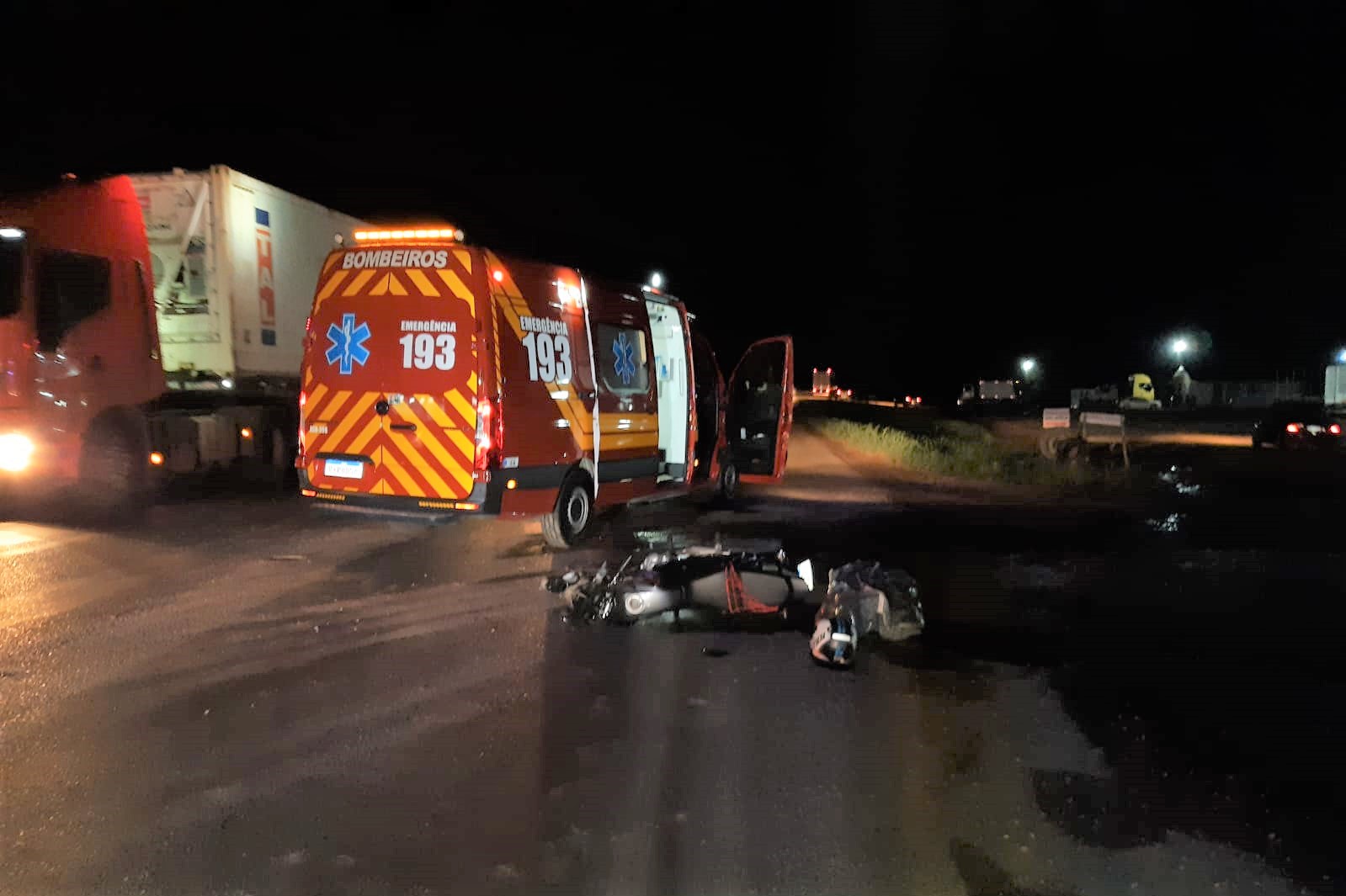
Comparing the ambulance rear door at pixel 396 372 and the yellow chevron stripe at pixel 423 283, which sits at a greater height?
the yellow chevron stripe at pixel 423 283

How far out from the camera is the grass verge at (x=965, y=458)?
15.0m

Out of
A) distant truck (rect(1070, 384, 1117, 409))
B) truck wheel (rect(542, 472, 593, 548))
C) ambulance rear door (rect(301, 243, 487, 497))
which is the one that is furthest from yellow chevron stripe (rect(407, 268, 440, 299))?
distant truck (rect(1070, 384, 1117, 409))

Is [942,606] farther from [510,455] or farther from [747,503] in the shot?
[747,503]

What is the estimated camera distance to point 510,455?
773 centimetres

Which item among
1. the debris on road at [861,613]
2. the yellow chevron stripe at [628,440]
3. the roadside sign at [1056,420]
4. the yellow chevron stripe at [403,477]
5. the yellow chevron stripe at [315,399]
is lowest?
the debris on road at [861,613]

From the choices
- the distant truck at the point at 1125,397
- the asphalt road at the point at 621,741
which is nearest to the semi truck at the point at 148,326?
the asphalt road at the point at 621,741

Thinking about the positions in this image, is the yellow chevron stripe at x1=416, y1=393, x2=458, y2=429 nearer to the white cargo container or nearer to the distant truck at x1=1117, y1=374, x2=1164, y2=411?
the white cargo container

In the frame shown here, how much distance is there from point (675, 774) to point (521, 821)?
74cm

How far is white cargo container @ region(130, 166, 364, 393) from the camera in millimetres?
11578

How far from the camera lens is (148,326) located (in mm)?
10648

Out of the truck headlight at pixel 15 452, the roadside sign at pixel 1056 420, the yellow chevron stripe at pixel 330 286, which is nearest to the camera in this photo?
the yellow chevron stripe at pixel 330 286

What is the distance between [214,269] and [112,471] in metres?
2.80

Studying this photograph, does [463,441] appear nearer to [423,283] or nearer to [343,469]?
[343,469]

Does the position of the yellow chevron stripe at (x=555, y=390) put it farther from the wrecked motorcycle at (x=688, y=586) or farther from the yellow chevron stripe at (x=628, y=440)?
the wrecked motorcycle at (x=688, y=586)
